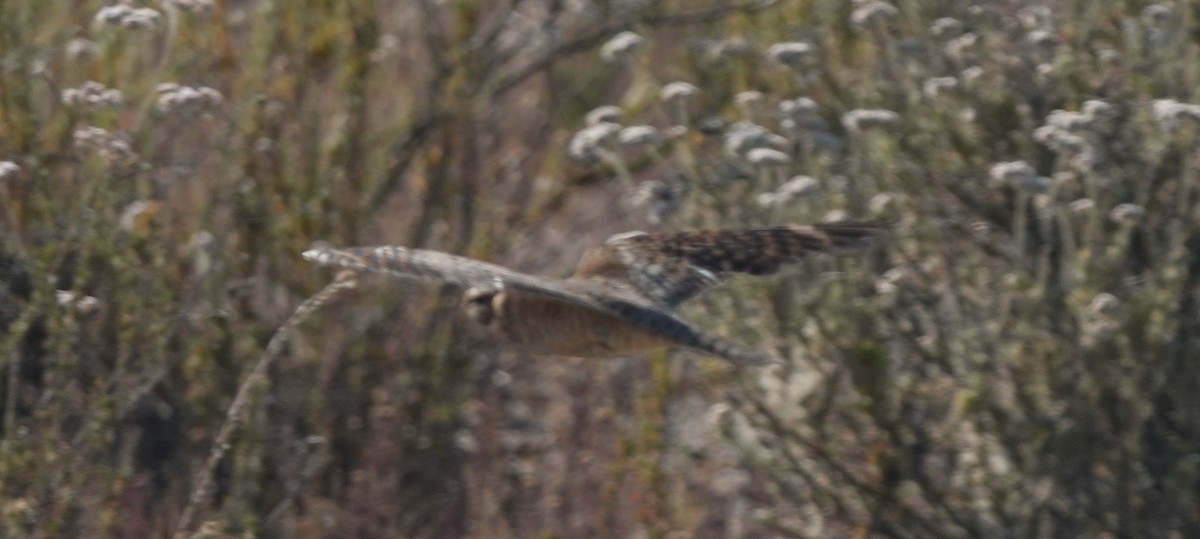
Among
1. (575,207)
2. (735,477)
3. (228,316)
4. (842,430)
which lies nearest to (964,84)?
(842,430)

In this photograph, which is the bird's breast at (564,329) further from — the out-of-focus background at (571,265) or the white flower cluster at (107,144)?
the white flower cluster at (107,144)

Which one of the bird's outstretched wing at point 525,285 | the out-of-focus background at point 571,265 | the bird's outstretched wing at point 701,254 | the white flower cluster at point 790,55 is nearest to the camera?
the bird's outstretched wing at point 525,285

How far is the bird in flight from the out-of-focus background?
0.51 feet

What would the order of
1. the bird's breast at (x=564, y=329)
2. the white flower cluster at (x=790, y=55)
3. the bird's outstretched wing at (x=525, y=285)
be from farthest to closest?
the white flower cluster at (x=790, y=55), the bird's breast at (x=564, y=329), the bird's outstretched wing at (x=525, y=285)

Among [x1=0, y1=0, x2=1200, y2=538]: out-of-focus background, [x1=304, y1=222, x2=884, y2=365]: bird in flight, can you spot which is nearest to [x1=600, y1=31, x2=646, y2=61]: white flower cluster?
[x1=0, y1=0, x2=1200, y2=538]: out-of-focus background

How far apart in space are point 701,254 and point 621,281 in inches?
8.4

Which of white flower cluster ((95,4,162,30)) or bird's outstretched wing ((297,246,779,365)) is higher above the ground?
white flower cluster ((95,4,162,30))

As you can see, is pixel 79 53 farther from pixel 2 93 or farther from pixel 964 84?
pixel 964 84

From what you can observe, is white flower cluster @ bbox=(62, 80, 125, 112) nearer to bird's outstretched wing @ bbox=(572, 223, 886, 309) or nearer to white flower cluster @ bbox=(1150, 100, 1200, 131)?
bird's outstretched wing @ bbox=(572, 223, 886, 309)

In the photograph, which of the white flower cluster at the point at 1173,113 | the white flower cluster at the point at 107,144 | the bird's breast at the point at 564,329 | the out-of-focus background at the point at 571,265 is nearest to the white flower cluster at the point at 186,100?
the out-of-focus background at the point at 571,265

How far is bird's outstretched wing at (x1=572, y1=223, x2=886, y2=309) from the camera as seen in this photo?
13.3 feet

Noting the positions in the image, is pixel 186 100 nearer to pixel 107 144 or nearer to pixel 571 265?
pixel 107 144

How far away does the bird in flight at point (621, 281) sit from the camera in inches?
132

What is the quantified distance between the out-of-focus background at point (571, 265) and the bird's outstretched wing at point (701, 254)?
123 mm
